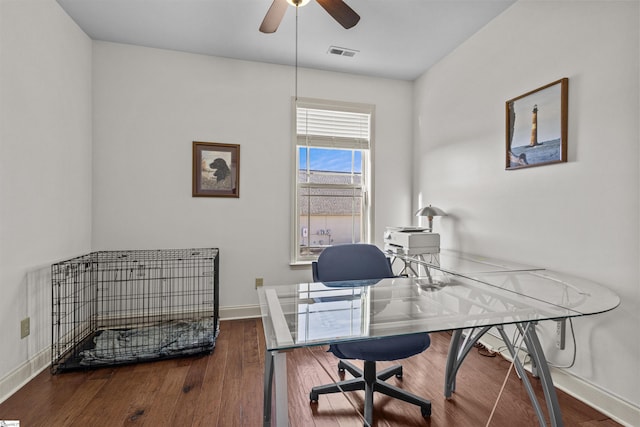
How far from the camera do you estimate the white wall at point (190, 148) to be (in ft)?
9.93

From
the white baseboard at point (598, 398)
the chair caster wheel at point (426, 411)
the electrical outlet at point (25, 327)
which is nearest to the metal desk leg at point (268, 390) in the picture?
the chair caster wheel at point (426, 411)

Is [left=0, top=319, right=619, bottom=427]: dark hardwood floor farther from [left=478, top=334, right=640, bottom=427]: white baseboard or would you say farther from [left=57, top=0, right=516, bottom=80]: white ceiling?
[left=57, top=0, right=516, bottom=80]: white ceiling

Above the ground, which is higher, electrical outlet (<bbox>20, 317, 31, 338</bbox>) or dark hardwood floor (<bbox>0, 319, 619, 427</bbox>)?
electrical outlet (<bbox>20, 317, 31, 338</bbox>)

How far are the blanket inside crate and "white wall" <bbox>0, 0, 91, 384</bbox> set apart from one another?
395 mm

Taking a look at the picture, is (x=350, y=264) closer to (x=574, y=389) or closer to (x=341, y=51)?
(x=574, y=389)

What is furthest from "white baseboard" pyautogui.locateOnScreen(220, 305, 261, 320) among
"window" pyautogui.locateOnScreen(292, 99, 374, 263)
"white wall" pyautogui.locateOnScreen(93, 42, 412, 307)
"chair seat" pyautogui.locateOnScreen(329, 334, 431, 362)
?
"chair seat" pyautogui.locateOnScreen(329, 334, 431, 362)

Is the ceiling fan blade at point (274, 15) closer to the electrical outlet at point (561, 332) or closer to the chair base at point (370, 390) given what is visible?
the chair base at point (370, 390)

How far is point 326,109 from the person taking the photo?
11.8 feet

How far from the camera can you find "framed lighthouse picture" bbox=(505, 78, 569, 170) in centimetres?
208

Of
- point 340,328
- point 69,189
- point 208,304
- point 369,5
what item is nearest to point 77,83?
point 69,189

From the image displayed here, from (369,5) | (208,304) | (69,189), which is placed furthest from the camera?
(208,304)

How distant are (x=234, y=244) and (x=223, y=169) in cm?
79

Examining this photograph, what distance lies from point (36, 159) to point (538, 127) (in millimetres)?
3505

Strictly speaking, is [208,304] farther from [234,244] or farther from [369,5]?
[369,5]
